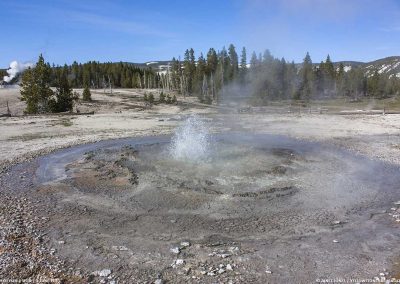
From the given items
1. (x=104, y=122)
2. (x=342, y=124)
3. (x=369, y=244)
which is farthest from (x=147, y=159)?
(x=342, y=124)

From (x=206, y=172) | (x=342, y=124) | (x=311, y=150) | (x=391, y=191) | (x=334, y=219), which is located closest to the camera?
(x=334, y=219)

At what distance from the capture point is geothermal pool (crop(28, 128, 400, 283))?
6477 millimetres

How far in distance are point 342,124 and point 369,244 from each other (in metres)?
20.9

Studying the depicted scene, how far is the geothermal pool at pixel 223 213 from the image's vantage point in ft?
21.2


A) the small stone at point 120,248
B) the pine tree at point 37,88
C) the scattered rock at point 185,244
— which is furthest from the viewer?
the pine tree at point 37,88

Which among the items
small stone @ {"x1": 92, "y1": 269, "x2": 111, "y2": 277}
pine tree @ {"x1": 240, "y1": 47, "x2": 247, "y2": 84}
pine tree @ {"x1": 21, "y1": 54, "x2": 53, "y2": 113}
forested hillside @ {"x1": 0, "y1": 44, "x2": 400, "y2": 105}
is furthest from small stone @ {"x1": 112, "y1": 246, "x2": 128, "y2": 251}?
pine tree @ {"x1": 240, "y1": 47, "x2": 247, "y2": 84}

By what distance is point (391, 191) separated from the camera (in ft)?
35.0

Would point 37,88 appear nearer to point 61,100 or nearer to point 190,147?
point 61,100

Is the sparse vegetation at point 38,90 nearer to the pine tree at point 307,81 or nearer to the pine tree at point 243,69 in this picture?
the pine tree at point 243,69

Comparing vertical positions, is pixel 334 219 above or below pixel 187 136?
below

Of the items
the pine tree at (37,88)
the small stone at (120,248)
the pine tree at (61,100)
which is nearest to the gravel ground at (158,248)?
the small stone at (120,248)

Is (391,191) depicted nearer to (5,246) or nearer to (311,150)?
(311,150)

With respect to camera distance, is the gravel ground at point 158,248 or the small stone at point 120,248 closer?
the gravel ground at point 158,248

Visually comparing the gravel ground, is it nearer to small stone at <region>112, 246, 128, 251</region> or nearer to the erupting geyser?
small stone at <region>112, 246, 128, 251</region>
